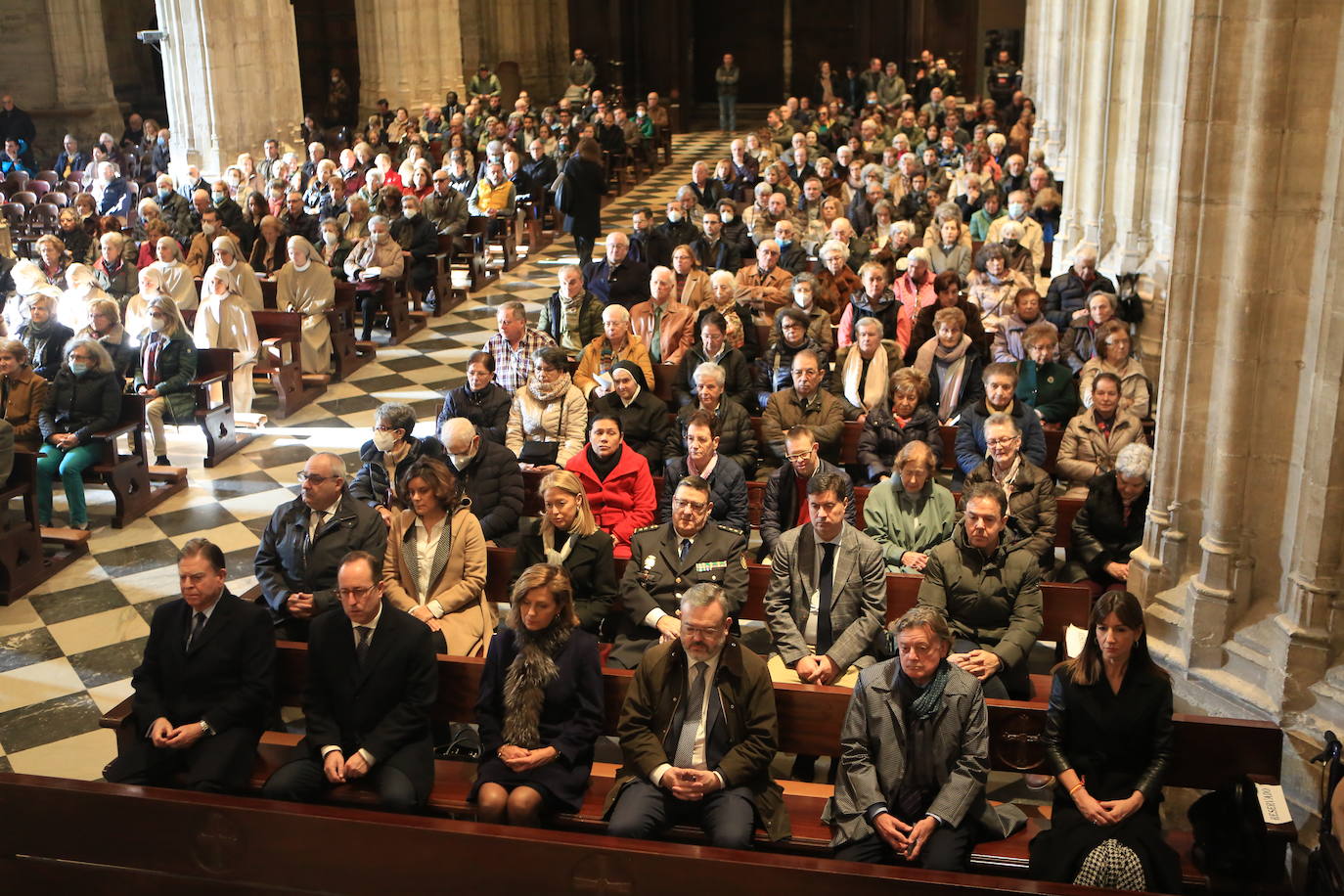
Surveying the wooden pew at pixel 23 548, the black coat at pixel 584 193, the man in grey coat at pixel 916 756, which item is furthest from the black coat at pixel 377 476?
the black coat at pixel 584 193

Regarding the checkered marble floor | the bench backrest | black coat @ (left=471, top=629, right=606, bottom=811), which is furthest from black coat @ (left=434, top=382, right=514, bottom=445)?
black coat @ (left=471, top=629, right=606, bottom=811)

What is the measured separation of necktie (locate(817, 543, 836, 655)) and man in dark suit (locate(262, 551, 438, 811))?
1606 mm

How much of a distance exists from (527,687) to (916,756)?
1.38 metres

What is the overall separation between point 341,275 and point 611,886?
975cm

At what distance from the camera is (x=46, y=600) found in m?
7.51

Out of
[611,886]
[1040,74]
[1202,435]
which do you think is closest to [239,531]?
[611,886]

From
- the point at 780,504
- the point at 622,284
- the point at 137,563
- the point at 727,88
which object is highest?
the point at 727,88

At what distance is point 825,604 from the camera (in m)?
5.62

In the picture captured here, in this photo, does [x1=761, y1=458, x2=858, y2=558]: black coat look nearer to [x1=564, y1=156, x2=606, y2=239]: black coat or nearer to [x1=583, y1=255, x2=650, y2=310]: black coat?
[x1=583, y1=255, x2=650, y2=310]: black coat

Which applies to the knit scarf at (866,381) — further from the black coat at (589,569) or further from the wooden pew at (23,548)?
the wooden pew at (23,548)

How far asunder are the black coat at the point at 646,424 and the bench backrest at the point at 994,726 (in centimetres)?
271

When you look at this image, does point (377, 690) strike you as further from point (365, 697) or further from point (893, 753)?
point (893, 753)

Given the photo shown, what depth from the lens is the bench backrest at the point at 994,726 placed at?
182 inches

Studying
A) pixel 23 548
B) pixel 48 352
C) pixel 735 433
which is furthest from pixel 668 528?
pixel 48 352
